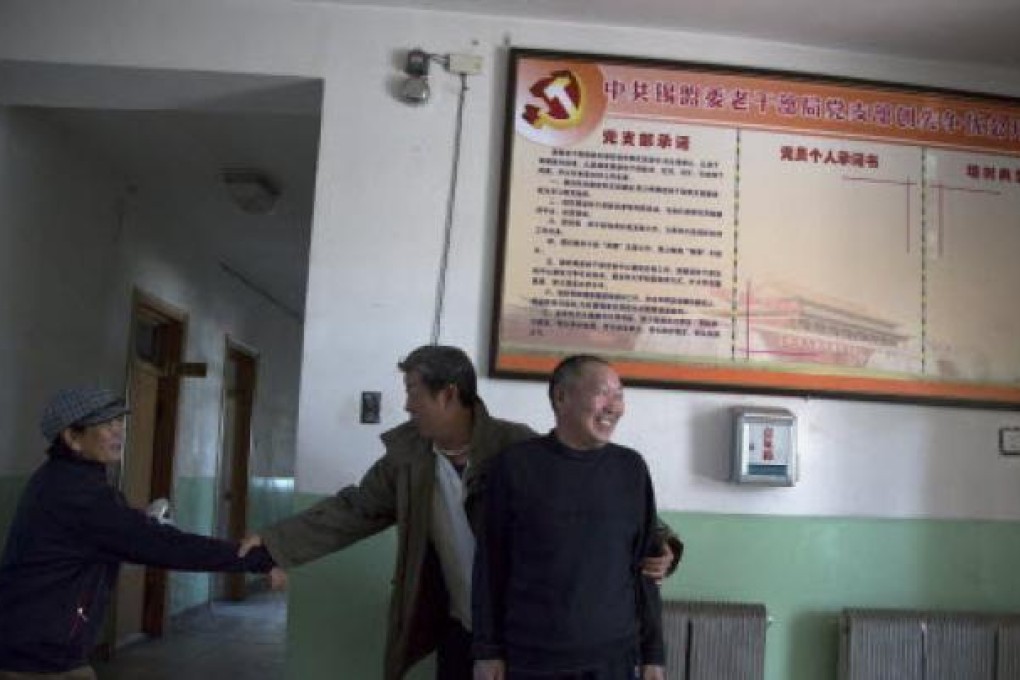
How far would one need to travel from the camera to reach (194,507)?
22.3 feet

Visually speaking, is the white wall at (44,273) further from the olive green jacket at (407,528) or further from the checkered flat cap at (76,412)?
the olive green jacket at (407,528)

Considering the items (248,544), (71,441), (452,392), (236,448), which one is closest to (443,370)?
(452,392)

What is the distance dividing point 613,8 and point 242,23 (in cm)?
118

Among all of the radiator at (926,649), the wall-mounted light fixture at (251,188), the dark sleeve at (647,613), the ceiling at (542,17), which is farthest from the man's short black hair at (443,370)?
the wall-mounted light fixture at (251,188)

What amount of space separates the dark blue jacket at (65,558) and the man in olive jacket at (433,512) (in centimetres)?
30

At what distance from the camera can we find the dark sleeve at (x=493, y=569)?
2.03 metres

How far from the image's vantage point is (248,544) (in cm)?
236

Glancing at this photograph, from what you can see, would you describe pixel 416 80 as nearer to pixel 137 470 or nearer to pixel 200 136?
pixel 200 136

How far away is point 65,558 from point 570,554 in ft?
3.63

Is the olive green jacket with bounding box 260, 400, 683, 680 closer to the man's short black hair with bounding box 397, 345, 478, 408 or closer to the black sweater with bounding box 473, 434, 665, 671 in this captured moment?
the man's short black hair with bounding box 397, 345, 478, 408

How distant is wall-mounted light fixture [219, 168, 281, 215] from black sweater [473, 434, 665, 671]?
309cm

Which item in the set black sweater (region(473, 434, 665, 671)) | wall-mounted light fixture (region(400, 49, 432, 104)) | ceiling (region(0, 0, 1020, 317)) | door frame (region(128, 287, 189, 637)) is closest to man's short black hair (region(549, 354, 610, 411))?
black sweater (region(473, 434, 665, 671))

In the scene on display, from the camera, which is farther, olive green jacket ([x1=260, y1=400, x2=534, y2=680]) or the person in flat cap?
olive green jacket ([x1=260, y1=400, x2=534, y2=680])

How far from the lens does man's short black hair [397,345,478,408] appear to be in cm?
227
